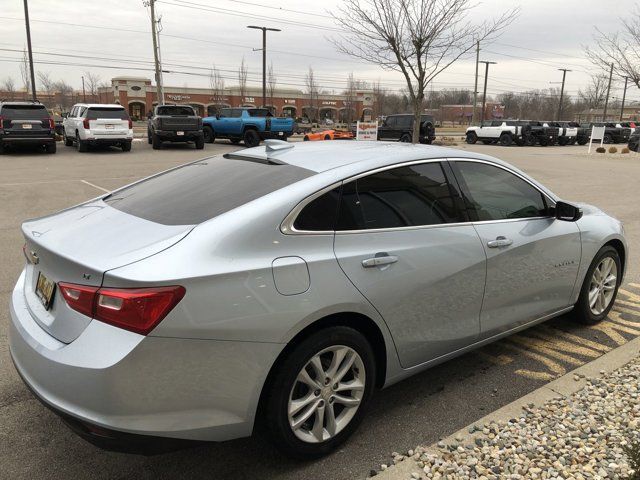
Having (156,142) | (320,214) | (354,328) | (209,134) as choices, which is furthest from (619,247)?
(209,134)

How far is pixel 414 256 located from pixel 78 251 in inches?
66.5

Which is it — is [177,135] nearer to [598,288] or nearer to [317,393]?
[598,288]

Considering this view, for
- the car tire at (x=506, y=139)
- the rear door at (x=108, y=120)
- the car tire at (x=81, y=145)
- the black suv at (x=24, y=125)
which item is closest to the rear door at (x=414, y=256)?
the black suv at (x=24, y=125)

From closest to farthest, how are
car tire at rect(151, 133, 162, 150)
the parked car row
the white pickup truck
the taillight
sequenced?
1. the taillight
2. car tire at rect(151, 133, 162, 150)
3. the white pickup truck
4. the parked car row

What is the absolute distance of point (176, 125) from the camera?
883 inches

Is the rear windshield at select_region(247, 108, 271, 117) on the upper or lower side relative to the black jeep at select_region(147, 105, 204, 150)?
upper

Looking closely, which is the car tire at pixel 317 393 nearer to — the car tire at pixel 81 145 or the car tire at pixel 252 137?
the car tire at pixel 81 145

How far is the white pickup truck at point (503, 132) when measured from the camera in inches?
1334

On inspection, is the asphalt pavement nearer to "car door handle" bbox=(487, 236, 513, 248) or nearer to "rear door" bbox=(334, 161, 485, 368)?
"rear door" bbox=(334, 161, 485, 368)

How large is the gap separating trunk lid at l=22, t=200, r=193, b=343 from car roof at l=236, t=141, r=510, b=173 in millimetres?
896

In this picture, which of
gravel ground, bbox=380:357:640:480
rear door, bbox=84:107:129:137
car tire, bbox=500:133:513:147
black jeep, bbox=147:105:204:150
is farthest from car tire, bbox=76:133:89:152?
car tire, bbox=500:133:513:147

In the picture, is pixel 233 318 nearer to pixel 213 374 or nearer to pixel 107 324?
pixel 213 374

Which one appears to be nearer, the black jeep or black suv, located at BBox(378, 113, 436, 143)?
the black jeep

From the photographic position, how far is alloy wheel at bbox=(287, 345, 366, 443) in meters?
2.53
